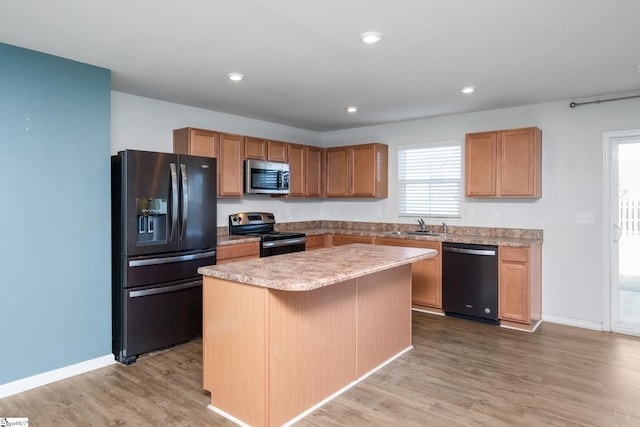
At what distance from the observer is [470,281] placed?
453 cm

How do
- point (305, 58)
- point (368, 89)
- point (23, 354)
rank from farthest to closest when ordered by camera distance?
1. point (368, 89)
2. point (305, 58)
3. point (23, 354)

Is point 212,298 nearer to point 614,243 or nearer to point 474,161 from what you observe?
point 474,161

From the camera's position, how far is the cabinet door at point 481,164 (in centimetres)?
466

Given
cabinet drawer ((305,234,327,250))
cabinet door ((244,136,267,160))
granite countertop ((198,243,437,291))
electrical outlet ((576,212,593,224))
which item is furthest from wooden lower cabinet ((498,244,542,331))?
cabinet door ((244,136,267,160))

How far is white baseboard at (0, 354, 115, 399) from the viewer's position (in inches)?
113

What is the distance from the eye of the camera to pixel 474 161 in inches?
189

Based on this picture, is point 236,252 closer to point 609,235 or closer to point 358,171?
point 358,171

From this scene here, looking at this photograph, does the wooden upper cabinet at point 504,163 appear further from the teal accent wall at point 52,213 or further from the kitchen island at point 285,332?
the teal accent wall at point 52,213

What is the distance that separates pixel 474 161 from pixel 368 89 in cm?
170

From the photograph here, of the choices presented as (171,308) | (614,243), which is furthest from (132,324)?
(614,243)

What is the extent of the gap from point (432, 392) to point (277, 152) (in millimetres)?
3635

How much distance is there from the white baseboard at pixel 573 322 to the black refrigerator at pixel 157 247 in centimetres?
392

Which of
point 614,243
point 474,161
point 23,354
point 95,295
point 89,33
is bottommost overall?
point 23,354

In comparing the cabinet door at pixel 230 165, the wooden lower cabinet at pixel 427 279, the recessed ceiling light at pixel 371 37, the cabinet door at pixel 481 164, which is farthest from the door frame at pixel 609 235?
the cabinet door at pixel 230 165
